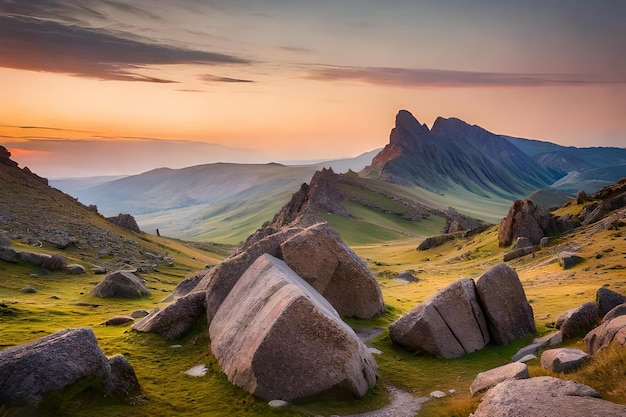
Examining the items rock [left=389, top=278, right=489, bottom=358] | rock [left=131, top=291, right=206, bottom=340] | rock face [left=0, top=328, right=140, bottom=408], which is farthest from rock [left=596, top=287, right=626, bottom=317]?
rock face [left=0, top=328, right=140, bottom=408]

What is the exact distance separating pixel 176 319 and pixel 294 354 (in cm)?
1188

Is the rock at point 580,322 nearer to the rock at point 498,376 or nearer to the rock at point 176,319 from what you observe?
the rock at point 498,376

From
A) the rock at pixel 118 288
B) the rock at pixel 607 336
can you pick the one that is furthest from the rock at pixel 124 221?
the rock at pixel 607 336

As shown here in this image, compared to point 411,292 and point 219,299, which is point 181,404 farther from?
point 411,292

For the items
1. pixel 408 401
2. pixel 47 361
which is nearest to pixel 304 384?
pixel 408 401

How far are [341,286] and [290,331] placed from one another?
13789 mm

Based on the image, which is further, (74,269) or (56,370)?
(74,269)

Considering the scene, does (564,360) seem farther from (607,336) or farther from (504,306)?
(504,306)

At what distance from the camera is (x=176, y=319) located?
98.5ft

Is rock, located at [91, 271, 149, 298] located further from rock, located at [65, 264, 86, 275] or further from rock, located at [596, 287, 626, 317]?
rock, located at [596, 287, 626, 317]

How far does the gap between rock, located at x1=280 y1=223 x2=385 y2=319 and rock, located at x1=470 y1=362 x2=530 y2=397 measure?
547 inches

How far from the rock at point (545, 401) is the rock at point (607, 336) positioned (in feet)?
15.0

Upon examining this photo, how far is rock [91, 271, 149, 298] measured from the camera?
49.8 metres

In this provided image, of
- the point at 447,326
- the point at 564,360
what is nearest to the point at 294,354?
the point at 564,360
